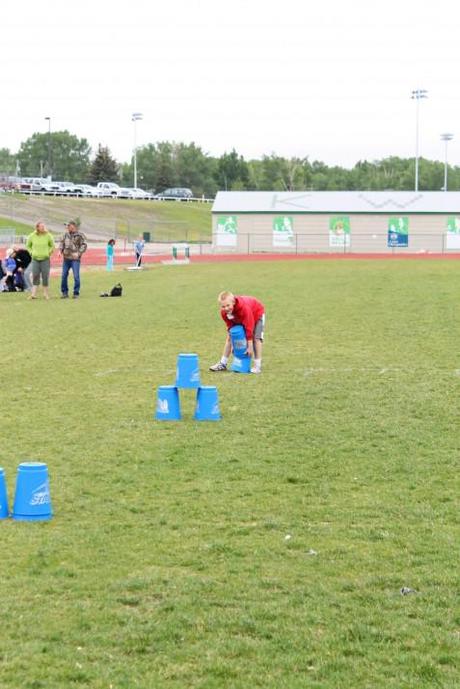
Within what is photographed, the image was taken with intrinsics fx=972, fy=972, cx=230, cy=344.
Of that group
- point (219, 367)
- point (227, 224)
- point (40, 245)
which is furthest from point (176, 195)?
point (219, 367)

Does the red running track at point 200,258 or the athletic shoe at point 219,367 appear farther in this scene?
the red running track at point 200,258

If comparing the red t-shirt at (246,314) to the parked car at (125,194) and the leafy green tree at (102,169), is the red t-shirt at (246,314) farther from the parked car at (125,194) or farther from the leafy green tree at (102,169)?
the leafy green tree at (102,169)

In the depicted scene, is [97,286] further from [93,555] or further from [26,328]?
[93,555]

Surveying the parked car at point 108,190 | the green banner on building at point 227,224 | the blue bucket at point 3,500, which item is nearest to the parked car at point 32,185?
the parked car at point 108,190

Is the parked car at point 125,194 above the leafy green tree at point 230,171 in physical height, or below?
below

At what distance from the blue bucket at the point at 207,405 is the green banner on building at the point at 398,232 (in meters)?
52.8

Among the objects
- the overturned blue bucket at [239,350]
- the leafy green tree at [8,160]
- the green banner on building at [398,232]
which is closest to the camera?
the overturned blue bucket at [239,350]

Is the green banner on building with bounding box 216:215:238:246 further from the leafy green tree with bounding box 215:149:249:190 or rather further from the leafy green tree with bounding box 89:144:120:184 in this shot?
the leafy green tree with bounding box 215:149:249:190

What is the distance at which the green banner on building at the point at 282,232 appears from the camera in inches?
2435

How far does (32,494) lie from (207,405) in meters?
3.46

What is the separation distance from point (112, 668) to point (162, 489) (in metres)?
2.90

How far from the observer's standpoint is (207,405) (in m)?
9.59

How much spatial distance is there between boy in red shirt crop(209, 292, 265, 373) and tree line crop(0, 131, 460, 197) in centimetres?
11972

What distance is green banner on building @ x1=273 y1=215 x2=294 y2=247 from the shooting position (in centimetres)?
6184
